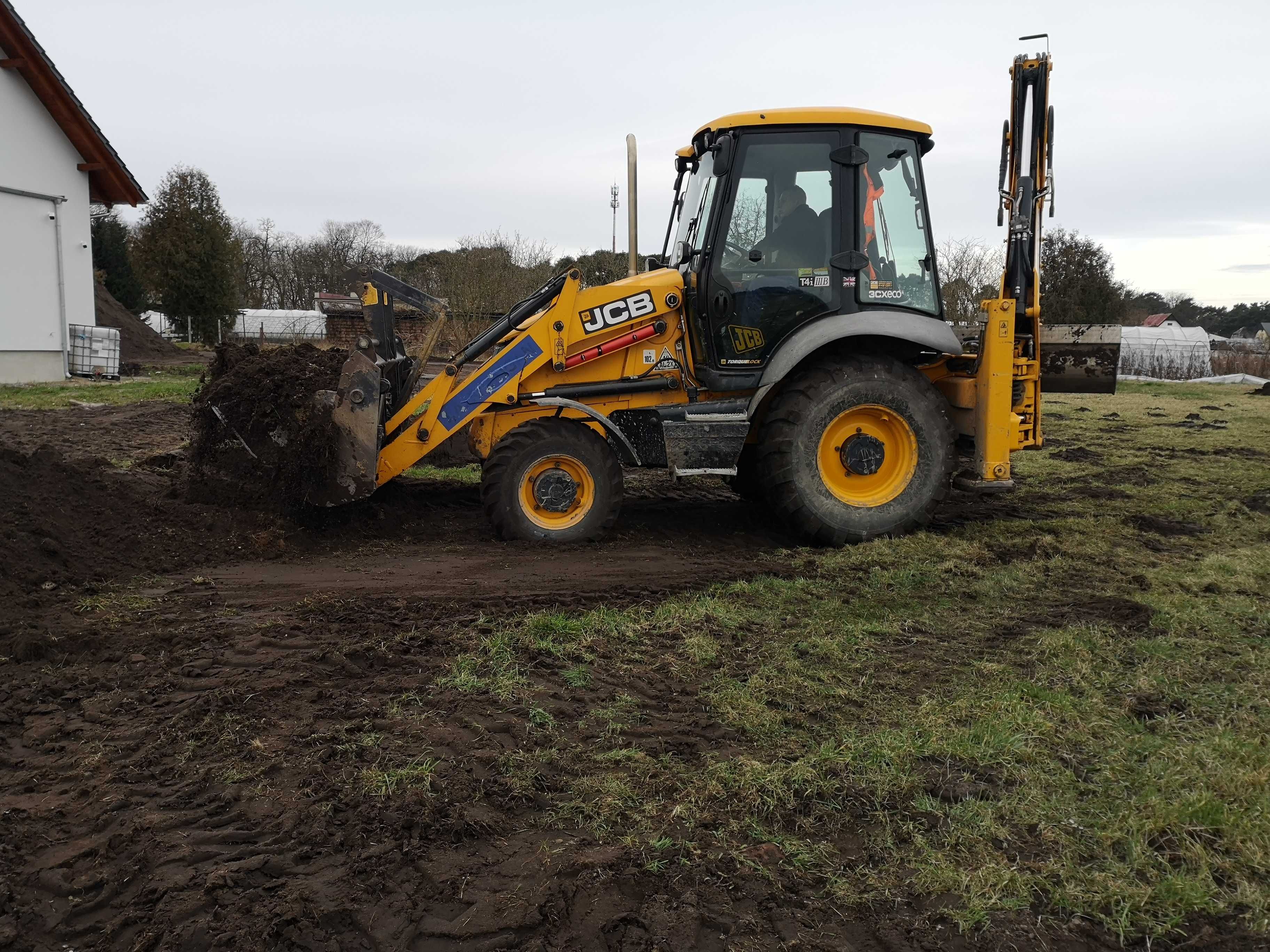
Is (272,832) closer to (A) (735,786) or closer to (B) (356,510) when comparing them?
(A) (735,786)

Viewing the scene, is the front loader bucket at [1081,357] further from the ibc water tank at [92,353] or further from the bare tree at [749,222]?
the ibc water tank at [92,353]

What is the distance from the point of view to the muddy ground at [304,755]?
260 cm

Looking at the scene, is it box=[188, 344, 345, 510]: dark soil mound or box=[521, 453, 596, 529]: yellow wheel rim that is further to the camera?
box=[521, 453, 596, 529]: yellow wheel rim

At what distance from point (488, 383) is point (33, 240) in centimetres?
1578

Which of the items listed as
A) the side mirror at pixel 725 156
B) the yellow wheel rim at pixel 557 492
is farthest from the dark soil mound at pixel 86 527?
the side mirror at pixel 725 156

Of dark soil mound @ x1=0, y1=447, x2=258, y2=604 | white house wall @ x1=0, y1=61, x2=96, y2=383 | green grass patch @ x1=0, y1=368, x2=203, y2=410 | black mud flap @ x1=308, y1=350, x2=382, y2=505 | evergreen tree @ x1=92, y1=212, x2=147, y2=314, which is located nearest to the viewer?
dark soil mound @ x1=0, y1=447, x2=258, y2=604

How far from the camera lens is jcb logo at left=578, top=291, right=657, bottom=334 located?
22.6 feet

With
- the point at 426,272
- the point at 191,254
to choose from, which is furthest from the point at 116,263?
the point at 426,272

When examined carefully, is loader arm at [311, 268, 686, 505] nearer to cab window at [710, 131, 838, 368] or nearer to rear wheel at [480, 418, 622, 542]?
rear wheel at [480, 418, 622, 542]

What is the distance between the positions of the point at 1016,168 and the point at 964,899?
19.5ft

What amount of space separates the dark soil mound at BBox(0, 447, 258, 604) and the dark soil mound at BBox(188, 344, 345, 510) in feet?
Result: 0.84

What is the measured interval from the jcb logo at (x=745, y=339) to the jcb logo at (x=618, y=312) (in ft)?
1.98

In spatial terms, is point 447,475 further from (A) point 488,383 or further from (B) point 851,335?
(B) point 851,335

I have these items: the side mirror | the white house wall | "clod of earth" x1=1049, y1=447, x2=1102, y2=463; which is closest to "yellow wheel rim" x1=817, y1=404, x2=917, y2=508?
the side mirror
